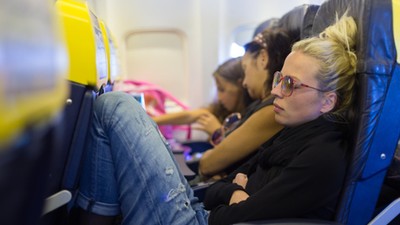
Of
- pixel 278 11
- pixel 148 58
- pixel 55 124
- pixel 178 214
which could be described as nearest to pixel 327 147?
pixel 178 214

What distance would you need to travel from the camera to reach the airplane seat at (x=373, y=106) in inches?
38.1

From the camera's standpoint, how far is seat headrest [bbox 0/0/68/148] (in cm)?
32

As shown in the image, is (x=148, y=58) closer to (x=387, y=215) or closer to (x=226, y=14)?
(x=226, y=14)

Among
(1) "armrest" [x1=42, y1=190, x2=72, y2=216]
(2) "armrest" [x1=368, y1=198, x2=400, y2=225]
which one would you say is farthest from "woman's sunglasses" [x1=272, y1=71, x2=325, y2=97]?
(1) "armrest" [x1=42, y1=190, x2=72, y2=216]

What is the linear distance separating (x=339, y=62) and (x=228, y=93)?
1148 mm

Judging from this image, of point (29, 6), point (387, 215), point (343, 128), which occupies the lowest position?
point (387, 215)

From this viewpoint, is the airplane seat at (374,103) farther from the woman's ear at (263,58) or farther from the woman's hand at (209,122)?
the woman's hand at (209,122)

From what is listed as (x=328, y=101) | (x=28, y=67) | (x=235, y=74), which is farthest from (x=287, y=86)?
(x=235, y=74)

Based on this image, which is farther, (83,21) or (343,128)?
(343,128)

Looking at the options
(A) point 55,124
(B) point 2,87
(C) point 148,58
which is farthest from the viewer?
(C) point 148,58

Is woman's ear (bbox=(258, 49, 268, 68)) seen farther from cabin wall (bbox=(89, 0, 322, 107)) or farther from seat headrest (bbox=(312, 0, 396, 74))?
cabin wall (bbox=(89, 0, 322, 107))

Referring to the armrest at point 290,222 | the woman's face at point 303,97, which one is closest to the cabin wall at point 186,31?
the woman's face at point 303,97

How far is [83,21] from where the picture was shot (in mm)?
812

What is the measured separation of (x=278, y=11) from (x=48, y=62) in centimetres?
230
